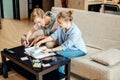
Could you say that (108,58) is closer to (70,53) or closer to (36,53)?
(70,53)

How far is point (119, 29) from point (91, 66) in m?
0.73

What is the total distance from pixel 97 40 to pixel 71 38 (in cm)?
59

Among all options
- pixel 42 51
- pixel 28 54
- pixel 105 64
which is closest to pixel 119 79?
pixel 105 64

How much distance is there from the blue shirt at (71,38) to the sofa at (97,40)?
0.51 feet

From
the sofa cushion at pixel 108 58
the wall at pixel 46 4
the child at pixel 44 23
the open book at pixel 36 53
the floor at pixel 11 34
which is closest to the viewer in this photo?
the sofa cushion at pixel 108 58

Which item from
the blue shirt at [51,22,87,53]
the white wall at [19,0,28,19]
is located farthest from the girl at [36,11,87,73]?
the white wall at [19,0,28,19]

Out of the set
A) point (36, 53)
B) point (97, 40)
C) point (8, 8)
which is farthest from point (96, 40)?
point (8, 8)

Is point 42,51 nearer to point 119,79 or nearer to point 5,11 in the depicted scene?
point 119,79

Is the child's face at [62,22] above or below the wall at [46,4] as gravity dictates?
below

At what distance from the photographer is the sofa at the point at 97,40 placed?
2.06 meters

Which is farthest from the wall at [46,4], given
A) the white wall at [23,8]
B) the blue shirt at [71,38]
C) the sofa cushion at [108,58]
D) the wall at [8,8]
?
the sofa cushion at [108,58]

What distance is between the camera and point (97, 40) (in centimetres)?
273

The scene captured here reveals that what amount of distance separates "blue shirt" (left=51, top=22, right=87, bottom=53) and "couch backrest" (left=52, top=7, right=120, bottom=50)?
0.43 meters

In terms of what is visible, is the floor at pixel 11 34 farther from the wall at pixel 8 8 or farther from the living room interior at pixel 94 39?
the wall at pixel 8 8
